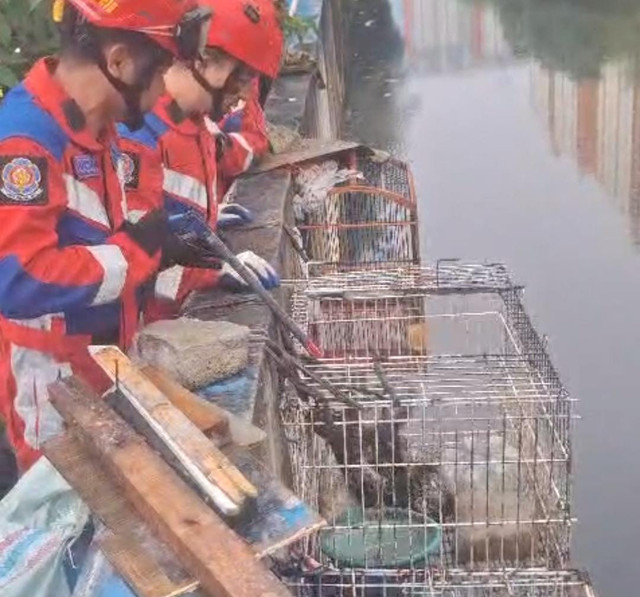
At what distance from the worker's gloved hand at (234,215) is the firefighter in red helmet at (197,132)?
528 mm

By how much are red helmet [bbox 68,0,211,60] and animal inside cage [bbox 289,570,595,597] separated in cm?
133

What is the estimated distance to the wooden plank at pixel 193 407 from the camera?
2293 millimetres

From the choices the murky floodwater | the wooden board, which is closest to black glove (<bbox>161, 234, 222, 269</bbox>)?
the wooden board

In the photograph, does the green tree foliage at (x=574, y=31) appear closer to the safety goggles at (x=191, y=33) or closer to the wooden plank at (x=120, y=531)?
the safety goggles at (x=191, y=33)

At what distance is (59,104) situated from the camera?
96.0 inches

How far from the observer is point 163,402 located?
90.1 inches

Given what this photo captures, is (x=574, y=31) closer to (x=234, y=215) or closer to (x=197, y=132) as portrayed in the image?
(x=234, y=215)

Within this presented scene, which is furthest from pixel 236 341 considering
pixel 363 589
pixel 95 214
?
pixel 363 589

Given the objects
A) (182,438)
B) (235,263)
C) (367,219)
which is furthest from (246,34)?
(367,219)

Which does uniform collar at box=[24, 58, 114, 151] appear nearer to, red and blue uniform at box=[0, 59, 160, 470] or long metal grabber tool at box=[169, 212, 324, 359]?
red and blue uniform at box=[0, 59, 160, 470]

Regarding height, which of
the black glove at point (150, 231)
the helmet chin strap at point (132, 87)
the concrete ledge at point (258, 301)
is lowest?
the concrete ledge at point (258, 301)

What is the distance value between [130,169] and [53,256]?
707 millimetres

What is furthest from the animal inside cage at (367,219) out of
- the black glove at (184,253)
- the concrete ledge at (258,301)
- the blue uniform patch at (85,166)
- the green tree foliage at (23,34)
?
the blue uniform patch at (85,166)

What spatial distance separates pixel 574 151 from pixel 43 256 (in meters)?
9.67
